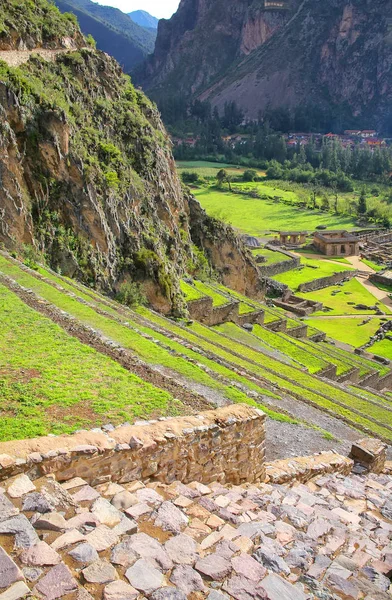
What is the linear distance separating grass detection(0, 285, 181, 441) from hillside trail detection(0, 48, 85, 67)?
63.9 ft

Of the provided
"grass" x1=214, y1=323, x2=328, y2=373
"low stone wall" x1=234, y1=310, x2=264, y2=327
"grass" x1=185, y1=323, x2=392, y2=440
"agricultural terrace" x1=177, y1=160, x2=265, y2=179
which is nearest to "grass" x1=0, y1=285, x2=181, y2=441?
"grass" x1=185, y1=323, x2=392, y2=440

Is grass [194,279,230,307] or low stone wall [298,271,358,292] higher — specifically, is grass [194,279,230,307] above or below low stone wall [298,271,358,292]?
above

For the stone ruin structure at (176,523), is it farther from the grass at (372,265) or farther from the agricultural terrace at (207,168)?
the agricultural terrace at (207,168)

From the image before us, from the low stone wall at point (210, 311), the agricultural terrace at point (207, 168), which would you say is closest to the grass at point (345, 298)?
the low stone wall at point (210, 311)

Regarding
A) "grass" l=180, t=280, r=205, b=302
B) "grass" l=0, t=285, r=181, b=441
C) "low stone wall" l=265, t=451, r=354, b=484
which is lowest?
"grass" l=180, t=280, r=205, b=302

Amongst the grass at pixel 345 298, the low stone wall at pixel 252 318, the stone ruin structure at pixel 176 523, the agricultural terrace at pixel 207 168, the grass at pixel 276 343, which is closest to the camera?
the stone ruin structure at pixel 176 523

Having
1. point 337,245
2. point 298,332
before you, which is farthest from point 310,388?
point 337,245

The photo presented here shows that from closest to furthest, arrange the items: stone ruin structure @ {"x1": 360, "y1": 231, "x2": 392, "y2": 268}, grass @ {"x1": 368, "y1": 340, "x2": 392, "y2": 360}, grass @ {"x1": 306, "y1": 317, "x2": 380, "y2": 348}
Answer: grass @ {"x1": 368, "y1": 340, "x2": 392, "y2": 360} < grass @ {"x1": 306, "y1": 317, "x2": 380, "y2": 348} < stone ruin structure @ {"x1": 360, "y1": 231, "x2": 392, "y2": 268}

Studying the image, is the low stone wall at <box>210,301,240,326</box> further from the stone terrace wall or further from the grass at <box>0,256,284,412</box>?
the stone terrace wall

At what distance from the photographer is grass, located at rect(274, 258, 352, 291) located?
71.9m

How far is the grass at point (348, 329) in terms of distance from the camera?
163 ft

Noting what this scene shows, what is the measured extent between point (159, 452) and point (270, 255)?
71901 mm

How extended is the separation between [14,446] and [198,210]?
130 feet

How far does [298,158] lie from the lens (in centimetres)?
16925
